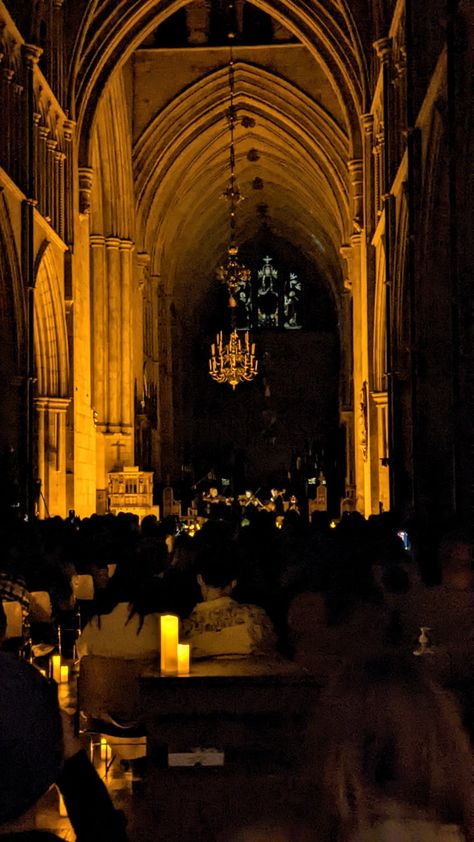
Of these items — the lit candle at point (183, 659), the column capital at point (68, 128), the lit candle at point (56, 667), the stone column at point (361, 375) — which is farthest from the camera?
the stone column at point (361, 375)

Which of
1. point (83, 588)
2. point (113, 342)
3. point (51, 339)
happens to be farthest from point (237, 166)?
point (83, 588)

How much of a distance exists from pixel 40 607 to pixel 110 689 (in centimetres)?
350

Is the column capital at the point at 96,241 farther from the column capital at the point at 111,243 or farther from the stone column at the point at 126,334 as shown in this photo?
the stone column at the point at 126,334

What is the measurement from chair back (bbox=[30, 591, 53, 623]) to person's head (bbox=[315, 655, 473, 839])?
7305 mm

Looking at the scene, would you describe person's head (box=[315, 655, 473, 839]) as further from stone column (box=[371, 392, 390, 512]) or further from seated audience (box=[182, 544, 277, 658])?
stone column (box=[371, 392, 390, 512])

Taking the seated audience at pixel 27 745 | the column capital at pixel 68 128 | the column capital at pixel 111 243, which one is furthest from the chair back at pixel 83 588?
the column capital at pixel 111 243

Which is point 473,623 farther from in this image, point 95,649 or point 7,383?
point 7,383

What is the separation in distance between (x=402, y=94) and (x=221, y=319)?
30720 mm

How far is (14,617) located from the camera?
320 inches

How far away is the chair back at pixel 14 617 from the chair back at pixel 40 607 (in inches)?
73.1

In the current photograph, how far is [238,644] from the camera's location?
7102 mm

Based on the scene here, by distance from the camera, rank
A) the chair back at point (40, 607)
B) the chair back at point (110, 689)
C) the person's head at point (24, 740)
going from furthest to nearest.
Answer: the chair back at point (40, 607) < the chair back at point (110, 689) < the person's head at point (24, 740)

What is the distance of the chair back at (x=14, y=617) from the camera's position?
26.5 ft

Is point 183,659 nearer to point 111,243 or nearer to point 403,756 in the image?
point 403,756
